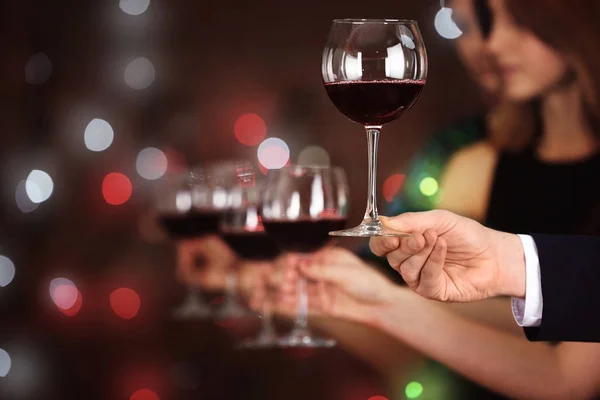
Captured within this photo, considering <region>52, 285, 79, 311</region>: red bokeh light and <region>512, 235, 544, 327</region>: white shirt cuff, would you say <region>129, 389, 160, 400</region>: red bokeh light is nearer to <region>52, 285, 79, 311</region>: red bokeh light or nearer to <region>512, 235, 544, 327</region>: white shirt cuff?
<region>512, 235, 544, 327</region>: white shirt cuff

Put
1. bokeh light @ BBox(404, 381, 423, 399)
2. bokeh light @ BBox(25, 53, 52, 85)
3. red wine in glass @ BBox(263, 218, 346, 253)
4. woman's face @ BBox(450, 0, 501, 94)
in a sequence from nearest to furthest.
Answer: red wine in glass @ BBox(263, 218, 346, 253) < bokeh light @ BBox(404, 381, 423, 399) < woman's face @ BBox(450, 0, 501, 94) < bokeh light @ BBox(25, 53, 52, 85)

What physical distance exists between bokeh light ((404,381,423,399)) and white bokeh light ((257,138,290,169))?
32.1 inches

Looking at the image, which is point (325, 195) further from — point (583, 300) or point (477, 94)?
point (477, 94)

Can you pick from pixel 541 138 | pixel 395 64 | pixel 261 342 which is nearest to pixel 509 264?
pixel 395 64

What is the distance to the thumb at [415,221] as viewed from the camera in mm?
1114

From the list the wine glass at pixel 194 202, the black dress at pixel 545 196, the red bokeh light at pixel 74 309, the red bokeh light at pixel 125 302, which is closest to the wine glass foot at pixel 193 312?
the wine glass at pixel 194 202

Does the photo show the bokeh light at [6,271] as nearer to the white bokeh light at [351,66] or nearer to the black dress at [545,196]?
the black dress at [545,196]

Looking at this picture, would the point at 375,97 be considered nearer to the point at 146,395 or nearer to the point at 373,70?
the point at 373,70

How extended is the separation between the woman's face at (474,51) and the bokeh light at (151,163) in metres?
1.02

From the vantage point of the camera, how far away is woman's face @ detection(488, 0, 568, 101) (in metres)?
2.71

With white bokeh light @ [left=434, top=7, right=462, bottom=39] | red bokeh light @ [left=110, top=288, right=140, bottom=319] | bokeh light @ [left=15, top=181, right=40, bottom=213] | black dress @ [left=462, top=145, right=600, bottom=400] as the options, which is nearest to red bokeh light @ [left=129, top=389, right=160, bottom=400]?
red bokeh light @ [left=110, top=288, right=140, bottom=319]

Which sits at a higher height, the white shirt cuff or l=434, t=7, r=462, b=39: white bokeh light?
l=434, t=7, r=462, b=39: white bokeh light

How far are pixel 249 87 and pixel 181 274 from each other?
2.09 feet

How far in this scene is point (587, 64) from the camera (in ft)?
Result: 8.95
